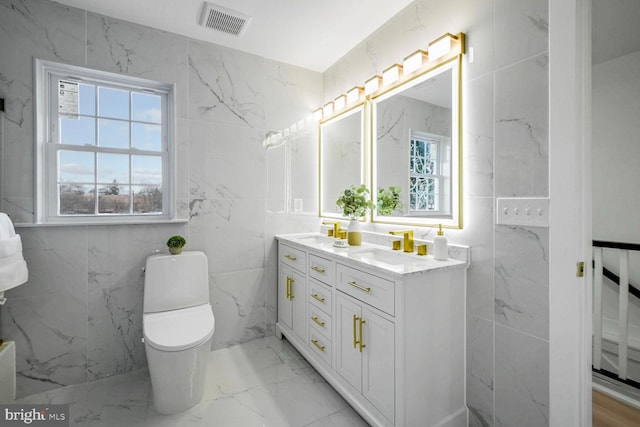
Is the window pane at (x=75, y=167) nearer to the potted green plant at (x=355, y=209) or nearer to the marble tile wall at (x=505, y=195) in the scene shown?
the potted green plant at (x=355, y=209)

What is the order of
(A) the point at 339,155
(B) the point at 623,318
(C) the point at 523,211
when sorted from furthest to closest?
1. (A) the point at 339,155
2. (B) the point at 623,318
3. (C) the point at 523,211


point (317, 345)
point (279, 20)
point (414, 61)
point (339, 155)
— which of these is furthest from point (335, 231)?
point (279, 20)

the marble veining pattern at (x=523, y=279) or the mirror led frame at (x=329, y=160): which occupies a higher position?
the mirror led frame at (x=329, y=160)

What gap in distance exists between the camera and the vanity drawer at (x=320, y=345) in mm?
1877

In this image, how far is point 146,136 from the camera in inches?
88.5

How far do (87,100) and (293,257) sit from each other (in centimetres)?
188

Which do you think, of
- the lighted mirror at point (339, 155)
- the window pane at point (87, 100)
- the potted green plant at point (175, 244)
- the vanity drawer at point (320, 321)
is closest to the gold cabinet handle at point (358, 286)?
the vanity drawer at point (320, 321)

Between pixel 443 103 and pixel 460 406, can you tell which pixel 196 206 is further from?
pixel 460 406

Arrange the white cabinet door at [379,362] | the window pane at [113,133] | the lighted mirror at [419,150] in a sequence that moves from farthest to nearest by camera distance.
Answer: the window pane at [113,133] < the lighted mirror at [419,150] < the white cabinet door at [379,362]

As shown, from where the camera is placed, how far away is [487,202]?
1457 mm

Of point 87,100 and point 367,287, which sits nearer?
point 367,287

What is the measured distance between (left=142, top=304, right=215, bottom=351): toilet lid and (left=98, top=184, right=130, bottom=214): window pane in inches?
32.3

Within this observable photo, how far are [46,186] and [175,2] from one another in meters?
1.49

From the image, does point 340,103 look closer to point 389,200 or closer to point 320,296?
→ point 389,200
